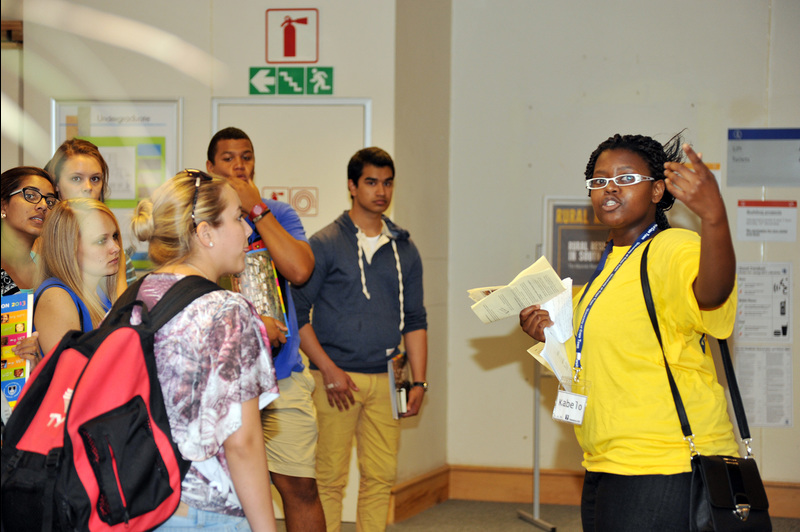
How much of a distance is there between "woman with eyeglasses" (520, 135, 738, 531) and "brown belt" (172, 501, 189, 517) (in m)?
1.10

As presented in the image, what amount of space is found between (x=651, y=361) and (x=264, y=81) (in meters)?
2.90

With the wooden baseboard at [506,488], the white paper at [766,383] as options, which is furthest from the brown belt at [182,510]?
the white paper at [766,383]

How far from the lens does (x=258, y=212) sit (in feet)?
8.98

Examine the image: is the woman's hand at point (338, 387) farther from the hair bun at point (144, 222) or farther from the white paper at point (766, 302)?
the white paper at point (766, 302)

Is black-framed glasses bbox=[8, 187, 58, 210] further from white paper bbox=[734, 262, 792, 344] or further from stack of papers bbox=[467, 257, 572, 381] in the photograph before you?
white paper bbox=[734, 262, 792, 344]

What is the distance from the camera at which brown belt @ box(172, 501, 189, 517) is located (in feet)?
5.12

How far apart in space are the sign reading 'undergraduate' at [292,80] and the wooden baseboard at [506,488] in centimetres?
237

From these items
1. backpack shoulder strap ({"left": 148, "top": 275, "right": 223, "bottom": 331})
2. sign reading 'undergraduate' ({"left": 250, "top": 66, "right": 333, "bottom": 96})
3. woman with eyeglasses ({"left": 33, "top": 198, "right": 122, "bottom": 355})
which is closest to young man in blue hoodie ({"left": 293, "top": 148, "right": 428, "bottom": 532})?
sign reading 'undergraduate' ({"left": 250, "top": 66, "right": 333, "bottom": 96})

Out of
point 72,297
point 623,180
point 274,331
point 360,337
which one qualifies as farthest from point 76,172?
point 623,180

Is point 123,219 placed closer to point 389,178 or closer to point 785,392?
point 389,178

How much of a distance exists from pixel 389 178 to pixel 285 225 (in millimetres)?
725

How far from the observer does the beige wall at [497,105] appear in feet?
13.7

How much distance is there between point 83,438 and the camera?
142 cm

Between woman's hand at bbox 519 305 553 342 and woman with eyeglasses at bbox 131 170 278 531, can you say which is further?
woman's hand at bbox 519 305 553 342
